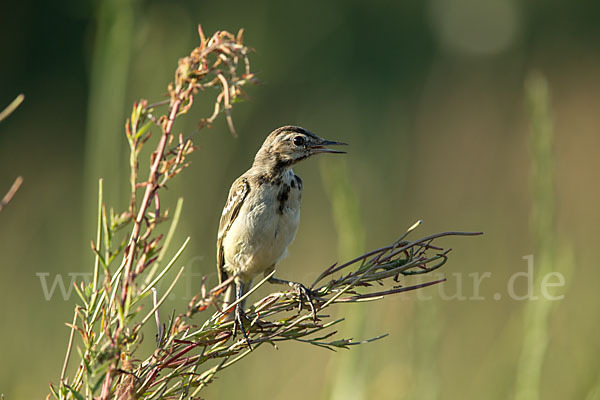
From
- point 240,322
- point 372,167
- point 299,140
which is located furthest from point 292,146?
point 372,167

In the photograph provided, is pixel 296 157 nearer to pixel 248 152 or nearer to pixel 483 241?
pixel 483 241

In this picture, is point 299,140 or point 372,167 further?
point 372,167

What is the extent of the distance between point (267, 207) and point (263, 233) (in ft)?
0.47

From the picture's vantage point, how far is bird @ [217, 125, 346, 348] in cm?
373

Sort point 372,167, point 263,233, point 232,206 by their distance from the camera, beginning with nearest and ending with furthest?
point 263,233
point 232,206
point 372,167

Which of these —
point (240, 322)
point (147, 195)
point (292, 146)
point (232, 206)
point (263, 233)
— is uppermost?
point (292, 146)

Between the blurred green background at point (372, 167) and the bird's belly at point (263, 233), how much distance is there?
281 millimetres

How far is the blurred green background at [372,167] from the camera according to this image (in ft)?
10.4

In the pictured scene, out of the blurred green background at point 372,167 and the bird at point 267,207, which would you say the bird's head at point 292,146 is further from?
the blurred green background at point 372,167

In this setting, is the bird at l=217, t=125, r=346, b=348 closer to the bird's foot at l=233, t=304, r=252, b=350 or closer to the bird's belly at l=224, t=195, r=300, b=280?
the bird's belly at l=224, t=195, r=300, b=280

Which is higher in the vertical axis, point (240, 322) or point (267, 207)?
point (267, 207)

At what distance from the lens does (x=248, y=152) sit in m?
8.89

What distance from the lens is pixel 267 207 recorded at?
148 inches

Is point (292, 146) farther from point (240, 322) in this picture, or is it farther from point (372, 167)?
point (372, 167)
